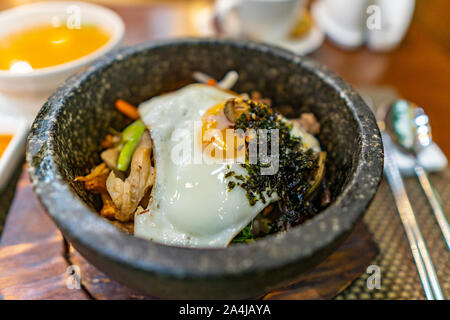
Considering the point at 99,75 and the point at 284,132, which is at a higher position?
the point at 99,75

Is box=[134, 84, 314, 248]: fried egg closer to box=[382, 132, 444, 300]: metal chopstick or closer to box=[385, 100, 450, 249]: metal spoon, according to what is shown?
box=[382, 132, 444, 300]: metal chopstick

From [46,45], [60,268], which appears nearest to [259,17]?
[46,45]

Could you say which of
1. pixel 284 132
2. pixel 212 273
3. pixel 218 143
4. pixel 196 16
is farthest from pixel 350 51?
pixel 212 273

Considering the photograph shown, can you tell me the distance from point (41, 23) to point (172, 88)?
50.0 inches

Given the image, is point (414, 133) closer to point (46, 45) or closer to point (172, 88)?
point (172, 88)

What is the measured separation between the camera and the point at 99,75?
4.60ft

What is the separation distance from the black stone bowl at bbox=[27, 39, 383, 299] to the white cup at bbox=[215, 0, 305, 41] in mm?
1010

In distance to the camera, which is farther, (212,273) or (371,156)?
(371,156)

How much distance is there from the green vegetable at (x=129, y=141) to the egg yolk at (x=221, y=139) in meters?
0.31

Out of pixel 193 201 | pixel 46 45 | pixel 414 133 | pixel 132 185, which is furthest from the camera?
pixel 46 45

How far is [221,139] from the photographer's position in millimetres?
1236

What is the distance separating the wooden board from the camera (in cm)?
125

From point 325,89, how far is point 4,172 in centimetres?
139
